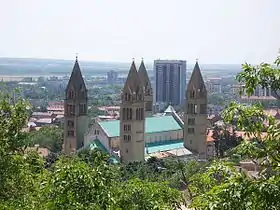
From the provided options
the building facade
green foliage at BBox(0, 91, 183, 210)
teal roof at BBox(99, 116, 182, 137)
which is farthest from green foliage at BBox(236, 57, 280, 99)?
the building facade

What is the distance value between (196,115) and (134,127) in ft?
16.3

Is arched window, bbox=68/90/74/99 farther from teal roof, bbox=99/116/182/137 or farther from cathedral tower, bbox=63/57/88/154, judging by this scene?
teal roof, bbox=99/116/182/137

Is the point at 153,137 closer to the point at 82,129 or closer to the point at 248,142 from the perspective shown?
the point at 82,129

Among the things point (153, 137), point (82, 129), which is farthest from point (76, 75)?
point (153, 137)

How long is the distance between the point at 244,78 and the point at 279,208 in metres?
1.01

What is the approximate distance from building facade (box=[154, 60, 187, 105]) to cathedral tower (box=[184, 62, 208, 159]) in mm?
50491

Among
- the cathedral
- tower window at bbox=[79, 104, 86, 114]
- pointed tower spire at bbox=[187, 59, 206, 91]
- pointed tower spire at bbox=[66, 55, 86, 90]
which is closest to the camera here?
the cathedral

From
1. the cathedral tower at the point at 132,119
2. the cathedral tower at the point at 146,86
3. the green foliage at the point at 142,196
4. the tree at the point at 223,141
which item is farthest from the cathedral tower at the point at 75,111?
the green foliage at the point at 142,196

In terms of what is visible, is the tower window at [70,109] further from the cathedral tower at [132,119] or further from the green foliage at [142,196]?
the green foliage at [142,196]

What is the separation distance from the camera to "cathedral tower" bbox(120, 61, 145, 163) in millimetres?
31062

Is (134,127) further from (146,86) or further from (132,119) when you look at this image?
(146,86)

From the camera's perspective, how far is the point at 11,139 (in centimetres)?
734

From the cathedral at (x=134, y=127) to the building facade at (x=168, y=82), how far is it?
162 feet

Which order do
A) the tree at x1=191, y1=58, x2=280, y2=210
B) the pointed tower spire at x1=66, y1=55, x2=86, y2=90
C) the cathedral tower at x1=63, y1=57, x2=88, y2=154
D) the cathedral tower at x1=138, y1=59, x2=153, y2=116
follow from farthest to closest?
the cathedral tower at x1=138, y1=59, x2=153, y2=116 < the cathedral tower at x1=63, y1=57, x2=88, y2=154 < the pointed tower spire at x1=66, y1=55, x2=86, y2=90 < the tree at x1=191, y1=58, x2=280, y2=210
